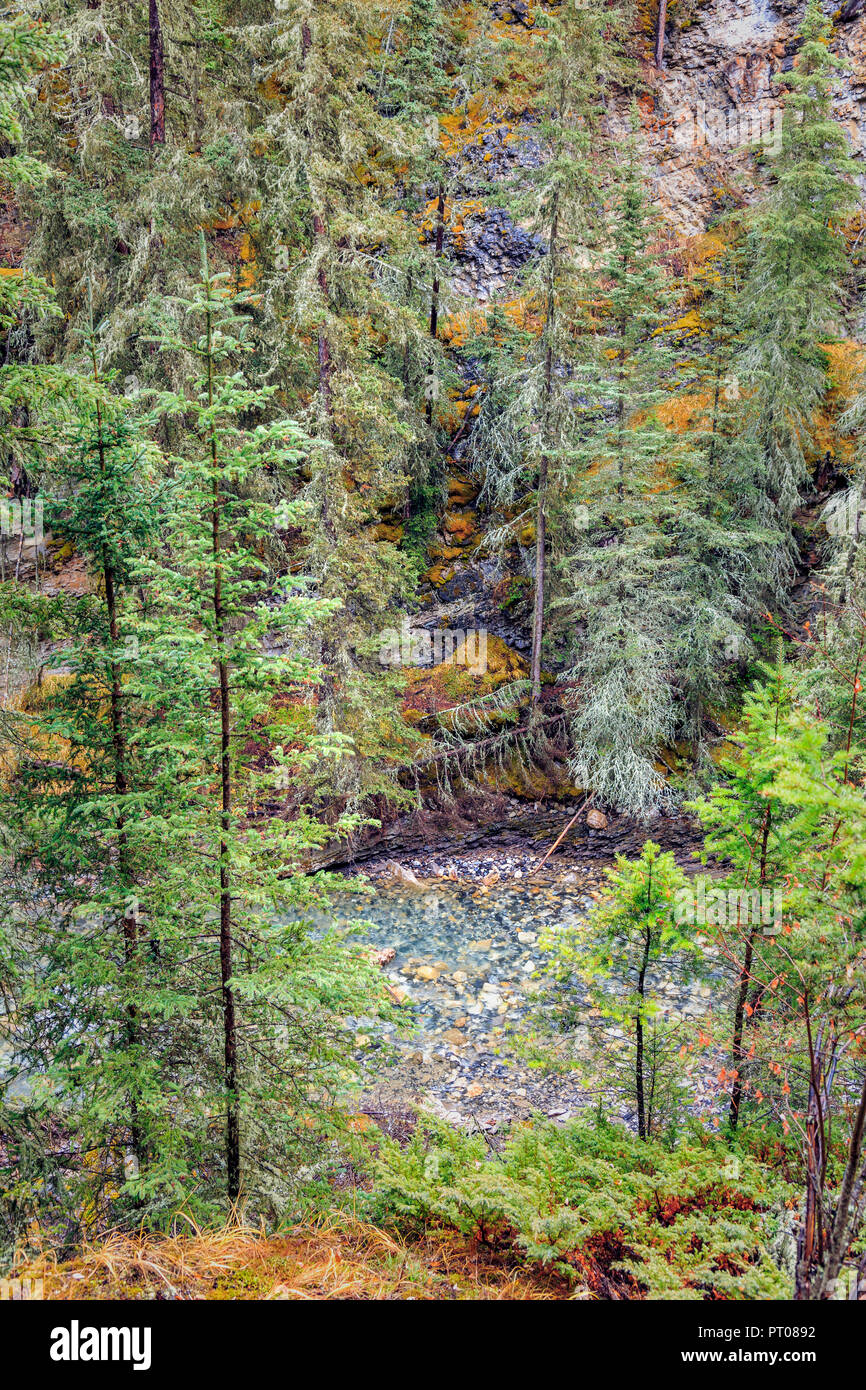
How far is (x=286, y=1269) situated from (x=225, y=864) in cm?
245

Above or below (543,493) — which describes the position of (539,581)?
below

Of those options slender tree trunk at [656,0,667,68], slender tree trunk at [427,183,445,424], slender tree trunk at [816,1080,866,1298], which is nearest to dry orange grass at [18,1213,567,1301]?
slender tree trunk at [816,1080,866,1298]

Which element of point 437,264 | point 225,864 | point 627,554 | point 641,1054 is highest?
point 437,264

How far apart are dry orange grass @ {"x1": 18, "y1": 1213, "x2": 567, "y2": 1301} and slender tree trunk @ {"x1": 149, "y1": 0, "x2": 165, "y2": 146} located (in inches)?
542

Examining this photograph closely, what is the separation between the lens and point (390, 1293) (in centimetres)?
415

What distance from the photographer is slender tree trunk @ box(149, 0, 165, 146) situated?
10.8 meters

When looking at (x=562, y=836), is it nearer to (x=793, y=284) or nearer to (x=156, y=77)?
(x=793, y=284)

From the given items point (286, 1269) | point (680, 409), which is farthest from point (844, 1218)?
point (680, 409)

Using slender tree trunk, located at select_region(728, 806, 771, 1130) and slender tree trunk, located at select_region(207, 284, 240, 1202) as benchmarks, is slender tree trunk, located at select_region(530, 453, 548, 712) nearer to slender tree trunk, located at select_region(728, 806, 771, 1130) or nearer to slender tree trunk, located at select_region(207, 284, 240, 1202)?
slender tree trunk, located at select_region(728, 806, 771, 1130)

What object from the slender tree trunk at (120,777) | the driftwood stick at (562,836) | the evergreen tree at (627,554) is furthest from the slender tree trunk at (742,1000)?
the driftwood stick at (562,836)

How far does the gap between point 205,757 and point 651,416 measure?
10.9 m

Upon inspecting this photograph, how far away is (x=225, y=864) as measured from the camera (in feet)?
15.8
